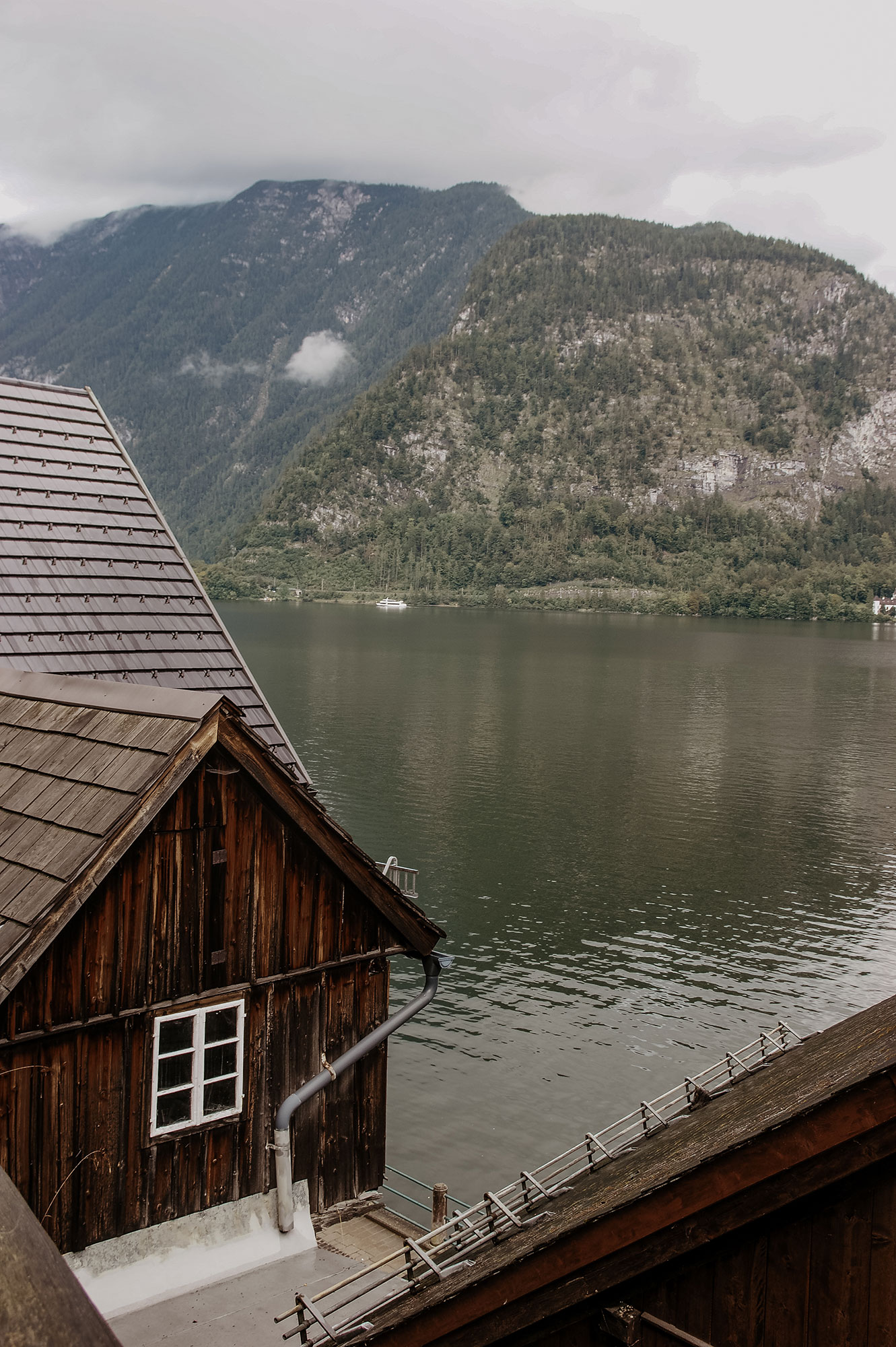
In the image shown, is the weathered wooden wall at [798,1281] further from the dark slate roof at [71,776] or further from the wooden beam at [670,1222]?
the dark slate roof at [71,776]

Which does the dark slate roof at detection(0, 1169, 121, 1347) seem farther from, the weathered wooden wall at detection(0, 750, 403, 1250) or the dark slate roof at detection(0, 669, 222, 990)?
the weathered wooden wall at detection(0, 750, 403, 1250)

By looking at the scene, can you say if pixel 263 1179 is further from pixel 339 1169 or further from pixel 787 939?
pixel 787 939

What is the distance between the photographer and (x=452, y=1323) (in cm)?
433

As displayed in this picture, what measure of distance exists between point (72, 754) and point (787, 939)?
26.2 metres

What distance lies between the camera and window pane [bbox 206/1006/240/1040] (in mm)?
9391

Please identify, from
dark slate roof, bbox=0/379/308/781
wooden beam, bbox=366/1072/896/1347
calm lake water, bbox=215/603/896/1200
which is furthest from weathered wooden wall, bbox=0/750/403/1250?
calm lake water, bbox=215/603/896/1200

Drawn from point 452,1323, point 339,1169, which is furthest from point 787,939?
point 452,1323

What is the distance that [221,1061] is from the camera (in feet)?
31.5

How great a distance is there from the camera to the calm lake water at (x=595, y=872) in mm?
21953

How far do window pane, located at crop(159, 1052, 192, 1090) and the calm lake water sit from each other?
10.3 metres

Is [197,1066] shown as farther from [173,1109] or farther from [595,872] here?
[595,872]

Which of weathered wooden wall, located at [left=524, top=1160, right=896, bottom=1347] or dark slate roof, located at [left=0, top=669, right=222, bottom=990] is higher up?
dark slate roof, located at [left=0, top=669, right=222, bottom=990]

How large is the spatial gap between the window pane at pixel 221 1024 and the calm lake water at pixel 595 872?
10.2 metres

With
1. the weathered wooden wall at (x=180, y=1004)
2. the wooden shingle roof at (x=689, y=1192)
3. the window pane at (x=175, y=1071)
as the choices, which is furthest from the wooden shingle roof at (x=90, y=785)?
the wooden shingle roof at (x=689, y=1192)
